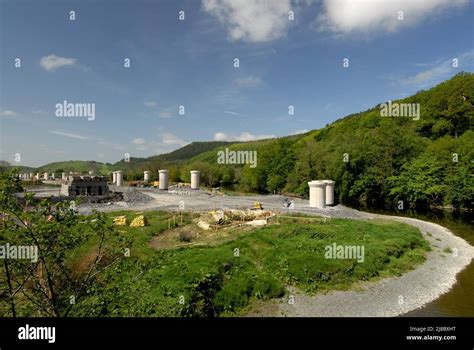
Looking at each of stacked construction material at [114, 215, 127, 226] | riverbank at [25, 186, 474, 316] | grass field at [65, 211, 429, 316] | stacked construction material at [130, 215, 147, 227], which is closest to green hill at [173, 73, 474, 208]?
grass field at [65, 211, 429, 316]

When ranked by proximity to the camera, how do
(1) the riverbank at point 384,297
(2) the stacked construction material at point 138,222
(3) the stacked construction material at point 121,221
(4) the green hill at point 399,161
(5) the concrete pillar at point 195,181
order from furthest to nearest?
(5) the concrete pillar at point 195,181 < (4) the green hill at point 399,161 < (3) the stacked construction material at point 121,221 < (2) the stacked construction material at point 138,222 < (1) the riverbank at point 384,297

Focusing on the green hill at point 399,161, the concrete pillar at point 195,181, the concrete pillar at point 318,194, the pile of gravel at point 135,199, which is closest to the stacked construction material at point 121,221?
the pile of gravel at point 135,199

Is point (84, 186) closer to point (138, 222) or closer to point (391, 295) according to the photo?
point (138, 222)

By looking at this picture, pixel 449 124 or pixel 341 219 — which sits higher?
pixel 449 124

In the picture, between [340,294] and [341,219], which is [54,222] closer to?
[340,294]

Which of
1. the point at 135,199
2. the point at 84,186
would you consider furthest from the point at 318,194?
the point at 84,186

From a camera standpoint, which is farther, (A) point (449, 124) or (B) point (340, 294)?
(A) point (449, 124)

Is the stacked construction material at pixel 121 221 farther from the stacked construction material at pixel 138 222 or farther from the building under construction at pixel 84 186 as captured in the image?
the building under construction at pixel 84 186

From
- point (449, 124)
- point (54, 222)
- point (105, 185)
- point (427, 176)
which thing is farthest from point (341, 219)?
point (449, 124)
